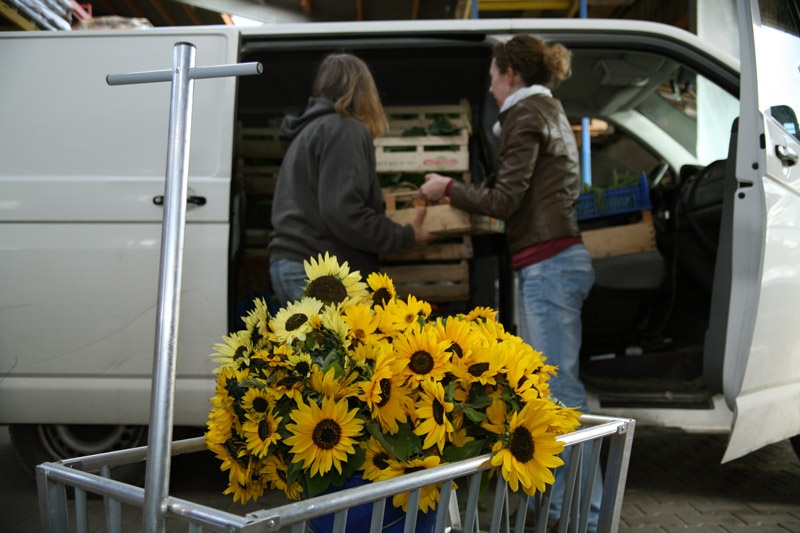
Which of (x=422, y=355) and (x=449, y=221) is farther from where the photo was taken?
(x=449, y=221)

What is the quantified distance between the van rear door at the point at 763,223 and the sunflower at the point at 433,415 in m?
1.98

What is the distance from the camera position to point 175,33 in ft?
9.95

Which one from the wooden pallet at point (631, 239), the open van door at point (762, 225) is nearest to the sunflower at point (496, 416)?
the open van door at point (762, 225)

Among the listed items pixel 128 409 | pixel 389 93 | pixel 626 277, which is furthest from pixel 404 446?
pixel 389 93

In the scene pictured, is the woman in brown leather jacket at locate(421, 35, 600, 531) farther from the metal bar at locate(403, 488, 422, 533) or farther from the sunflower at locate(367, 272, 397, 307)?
the metal bar at locate(403, 488, 422, 533)

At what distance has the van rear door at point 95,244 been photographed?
2838 mm

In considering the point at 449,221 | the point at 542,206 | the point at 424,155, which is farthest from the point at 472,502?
the point at 424,155

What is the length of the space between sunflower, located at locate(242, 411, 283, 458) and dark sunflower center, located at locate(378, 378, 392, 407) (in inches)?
5.9

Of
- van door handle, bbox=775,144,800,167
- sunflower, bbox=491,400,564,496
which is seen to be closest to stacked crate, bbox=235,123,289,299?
van door handle, bbox=775,144,800,167

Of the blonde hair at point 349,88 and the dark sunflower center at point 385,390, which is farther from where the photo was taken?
the blonde hair at point 349,88

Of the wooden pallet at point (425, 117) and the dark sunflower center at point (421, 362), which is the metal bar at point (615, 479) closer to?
the dark sunflower center at point (421, 362)

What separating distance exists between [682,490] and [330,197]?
222 cm

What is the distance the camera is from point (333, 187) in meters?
2.73

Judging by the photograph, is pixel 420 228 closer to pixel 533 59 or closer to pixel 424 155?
pixel 424 155
